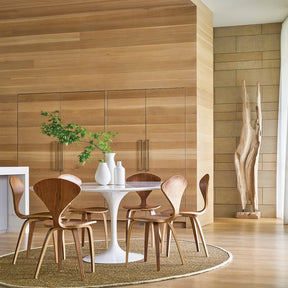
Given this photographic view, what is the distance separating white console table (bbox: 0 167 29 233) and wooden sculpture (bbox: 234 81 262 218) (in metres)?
3.24

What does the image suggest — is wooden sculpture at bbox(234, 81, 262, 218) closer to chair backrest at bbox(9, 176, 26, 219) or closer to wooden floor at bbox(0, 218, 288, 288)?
wooden floor at bbox(0, 218, 288, 288)

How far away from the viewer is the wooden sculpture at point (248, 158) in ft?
28.9

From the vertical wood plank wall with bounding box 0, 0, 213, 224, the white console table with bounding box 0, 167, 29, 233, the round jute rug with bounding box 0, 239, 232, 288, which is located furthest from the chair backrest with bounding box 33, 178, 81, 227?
the vertical wood plank wall with bounding box 0, 0, 213, 224

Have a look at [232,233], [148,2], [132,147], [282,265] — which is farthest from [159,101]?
[282,265]

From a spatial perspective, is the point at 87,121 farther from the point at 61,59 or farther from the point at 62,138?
the point at 62,138

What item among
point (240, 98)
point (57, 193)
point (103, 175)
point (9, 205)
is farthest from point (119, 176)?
point (240, 98)

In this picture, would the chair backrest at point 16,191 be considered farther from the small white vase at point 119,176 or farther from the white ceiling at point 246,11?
the white ceiling at point 246,11

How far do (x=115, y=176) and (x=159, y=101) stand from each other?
249 centimetres

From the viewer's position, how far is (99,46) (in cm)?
803

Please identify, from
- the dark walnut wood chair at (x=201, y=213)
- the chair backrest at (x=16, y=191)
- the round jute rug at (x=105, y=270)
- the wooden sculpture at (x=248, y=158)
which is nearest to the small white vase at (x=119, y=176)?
the dark walnut wood chair at (x=201, y=213)

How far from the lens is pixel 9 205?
776cm

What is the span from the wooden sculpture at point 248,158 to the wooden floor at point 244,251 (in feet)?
1.32

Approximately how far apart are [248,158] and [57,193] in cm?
489

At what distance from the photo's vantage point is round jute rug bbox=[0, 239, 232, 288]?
4.51m
